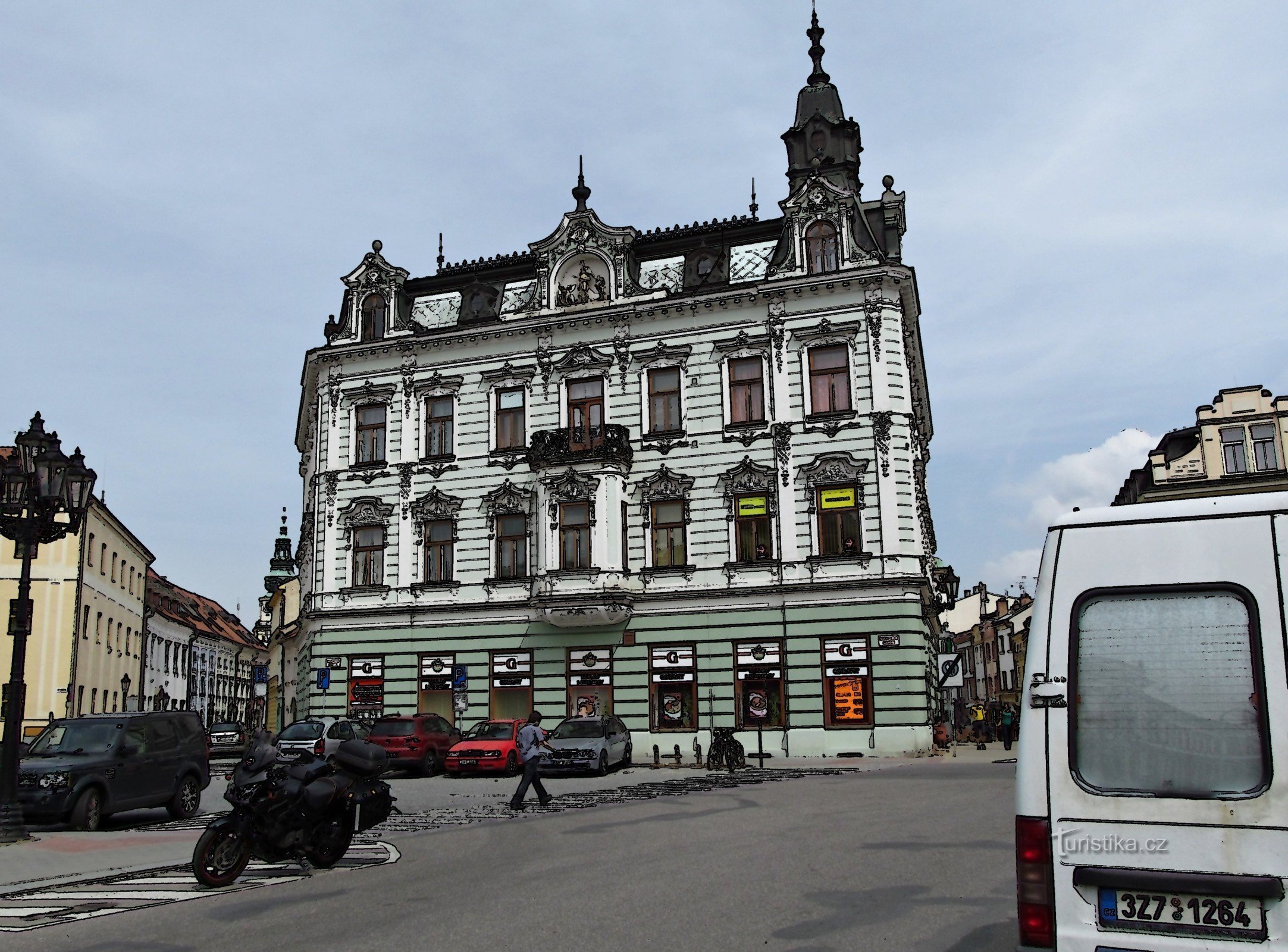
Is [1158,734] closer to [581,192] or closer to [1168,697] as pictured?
[1168,697]

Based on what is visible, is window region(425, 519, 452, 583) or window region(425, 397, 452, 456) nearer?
window region(425, 519, 452, 583)

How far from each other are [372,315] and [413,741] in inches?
677

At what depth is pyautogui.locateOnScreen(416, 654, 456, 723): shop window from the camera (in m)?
38.2

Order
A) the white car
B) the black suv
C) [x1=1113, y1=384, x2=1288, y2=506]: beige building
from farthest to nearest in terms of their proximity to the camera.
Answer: [x1=1113, y1=384, x2=1288, y2=506]: beige building
the white car
the black suv

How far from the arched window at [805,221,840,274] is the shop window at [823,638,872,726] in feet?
37.6

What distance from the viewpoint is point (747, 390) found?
36750mm

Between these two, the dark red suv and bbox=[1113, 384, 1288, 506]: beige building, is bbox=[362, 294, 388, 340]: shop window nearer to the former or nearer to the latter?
the dark red suv

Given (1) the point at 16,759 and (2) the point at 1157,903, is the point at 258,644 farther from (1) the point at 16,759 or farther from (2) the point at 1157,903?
(2) the point at 1157,903

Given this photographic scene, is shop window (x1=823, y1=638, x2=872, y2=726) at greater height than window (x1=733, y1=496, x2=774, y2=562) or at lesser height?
lesser

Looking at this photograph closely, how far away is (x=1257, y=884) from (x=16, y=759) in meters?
15.9

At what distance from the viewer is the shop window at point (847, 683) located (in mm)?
33750

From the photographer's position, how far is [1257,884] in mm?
4555

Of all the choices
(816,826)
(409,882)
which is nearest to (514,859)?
(409,882)

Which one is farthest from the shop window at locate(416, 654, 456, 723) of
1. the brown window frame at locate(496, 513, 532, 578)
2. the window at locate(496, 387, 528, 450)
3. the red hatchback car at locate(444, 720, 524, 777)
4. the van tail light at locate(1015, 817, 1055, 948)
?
the van tail light at locate(1015, 817, 1055, 948)
